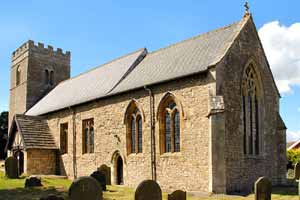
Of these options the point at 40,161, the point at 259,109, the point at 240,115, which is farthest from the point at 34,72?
the point at 240,115

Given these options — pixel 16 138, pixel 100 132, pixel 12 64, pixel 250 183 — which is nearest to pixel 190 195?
pixel 250 183

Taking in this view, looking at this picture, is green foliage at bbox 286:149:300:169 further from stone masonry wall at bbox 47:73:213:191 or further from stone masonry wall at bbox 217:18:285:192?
stone masonry wall at bbox 47:73:213:191

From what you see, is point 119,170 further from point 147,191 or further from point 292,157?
point 292,157

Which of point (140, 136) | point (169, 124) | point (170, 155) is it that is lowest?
point (170, 155)

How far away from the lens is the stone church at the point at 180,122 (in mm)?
19219

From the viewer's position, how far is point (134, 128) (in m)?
23.6

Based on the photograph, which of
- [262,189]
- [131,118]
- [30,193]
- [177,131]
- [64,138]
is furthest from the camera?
[64,138]

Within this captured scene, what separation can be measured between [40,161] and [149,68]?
11935 millimetres

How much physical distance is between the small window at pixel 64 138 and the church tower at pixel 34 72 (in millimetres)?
11708

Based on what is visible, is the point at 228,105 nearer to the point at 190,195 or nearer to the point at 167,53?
the point at 190,195

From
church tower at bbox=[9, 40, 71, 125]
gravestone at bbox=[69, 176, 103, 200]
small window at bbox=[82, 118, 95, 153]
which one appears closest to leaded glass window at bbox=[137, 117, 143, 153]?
small window at bbox=[82, 118, 95, 153]

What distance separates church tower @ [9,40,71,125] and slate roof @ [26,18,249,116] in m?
6.43

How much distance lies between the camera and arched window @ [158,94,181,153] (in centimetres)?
2092

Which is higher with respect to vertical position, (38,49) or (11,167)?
(38,49)
